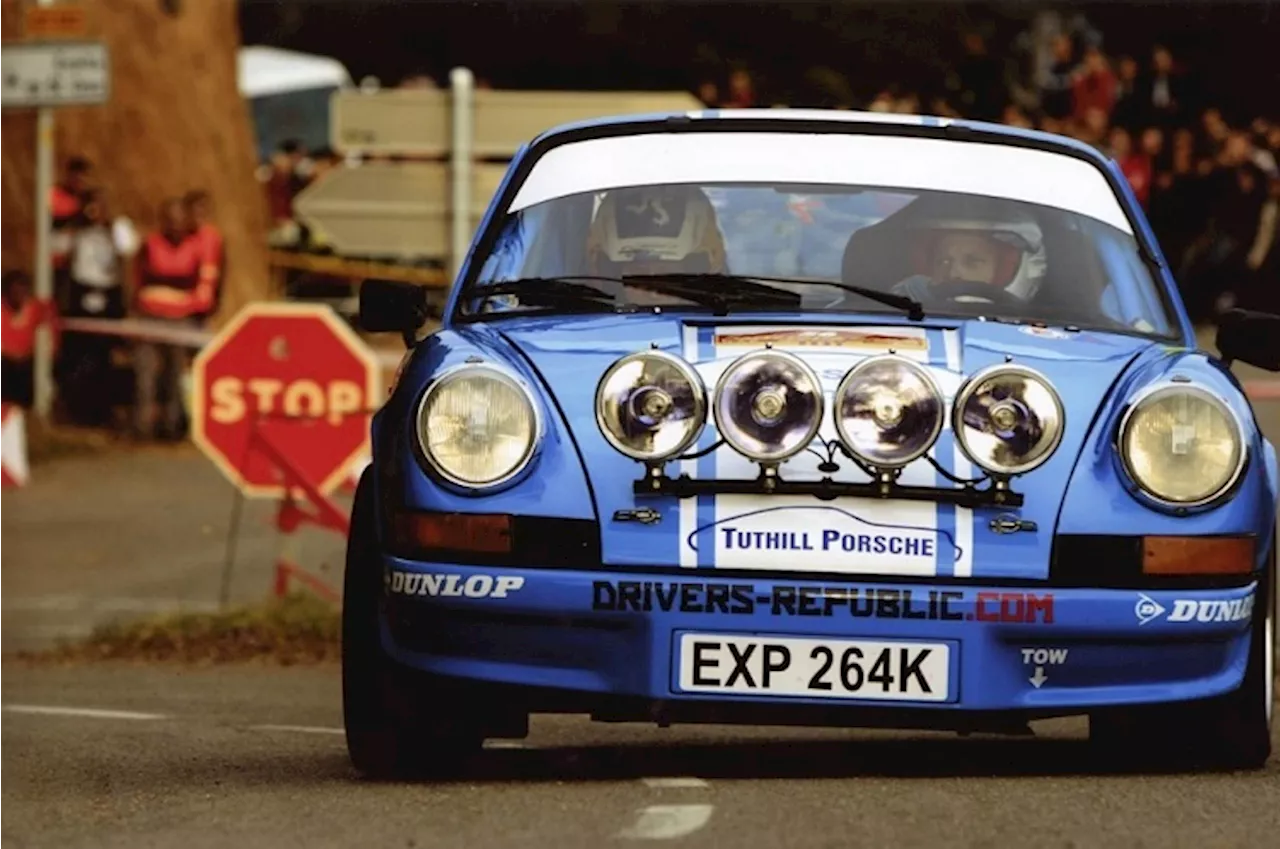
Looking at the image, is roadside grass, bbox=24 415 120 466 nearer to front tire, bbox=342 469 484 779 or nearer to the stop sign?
the stop sign

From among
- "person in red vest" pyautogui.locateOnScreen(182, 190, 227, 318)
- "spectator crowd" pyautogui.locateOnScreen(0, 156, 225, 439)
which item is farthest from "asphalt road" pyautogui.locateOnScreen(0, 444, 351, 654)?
"person in red vest" pyautogui.locateOnScreen(182, 190, 227, 318)

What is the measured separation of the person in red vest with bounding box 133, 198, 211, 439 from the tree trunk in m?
2.02

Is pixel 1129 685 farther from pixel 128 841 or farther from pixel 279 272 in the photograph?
pixel 279 272

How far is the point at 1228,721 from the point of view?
7.07 meters

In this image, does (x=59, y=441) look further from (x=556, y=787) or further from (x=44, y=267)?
(x=556, y=787)

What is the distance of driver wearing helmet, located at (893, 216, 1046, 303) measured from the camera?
24.8 ft

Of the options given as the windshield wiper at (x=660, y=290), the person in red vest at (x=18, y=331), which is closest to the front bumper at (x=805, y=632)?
the windshield wiper at (x=660, y=290)

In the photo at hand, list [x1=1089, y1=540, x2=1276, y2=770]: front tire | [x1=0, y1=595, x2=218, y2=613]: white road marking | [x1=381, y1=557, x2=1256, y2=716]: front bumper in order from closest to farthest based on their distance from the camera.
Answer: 1. [x1=381, y1=557, x2=1256, y2=716]: front bumper
2. [x1=1089, y1=540, x2=1276, y2=770]: front tire
3. [x1=0, y1=595, x2=218, y2=613]: white road marking

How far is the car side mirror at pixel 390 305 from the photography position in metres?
7.88

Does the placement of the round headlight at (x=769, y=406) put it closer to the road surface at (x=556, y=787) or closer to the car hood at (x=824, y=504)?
the car hood at (x=824, y=504)

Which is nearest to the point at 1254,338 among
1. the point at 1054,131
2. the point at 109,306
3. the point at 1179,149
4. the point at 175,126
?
the point at 1179,149

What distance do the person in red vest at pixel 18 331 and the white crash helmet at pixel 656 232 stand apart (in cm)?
1561

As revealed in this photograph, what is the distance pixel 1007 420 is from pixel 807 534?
47 cm

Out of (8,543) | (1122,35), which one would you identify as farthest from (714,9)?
(8,543)
